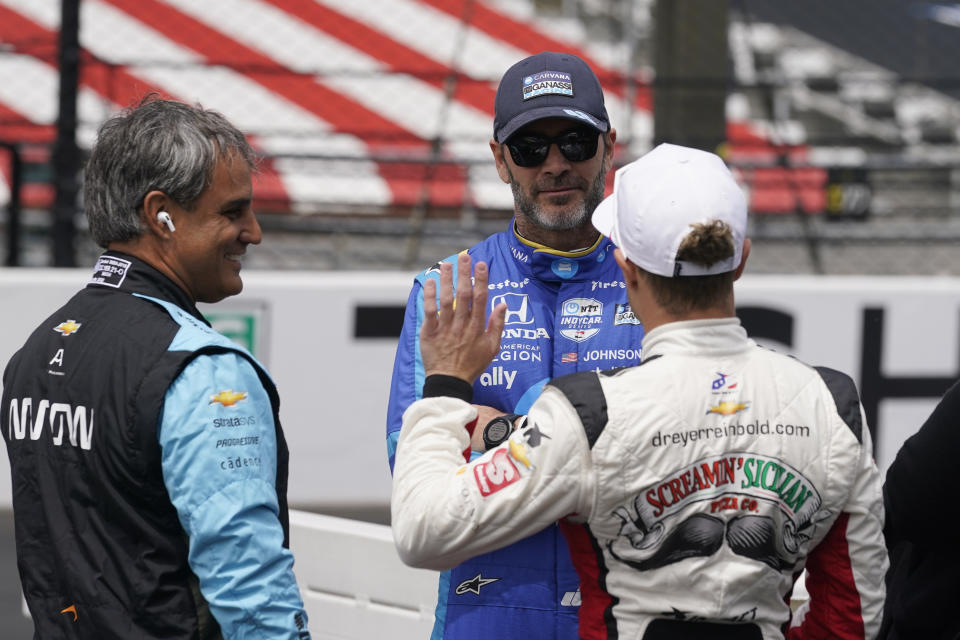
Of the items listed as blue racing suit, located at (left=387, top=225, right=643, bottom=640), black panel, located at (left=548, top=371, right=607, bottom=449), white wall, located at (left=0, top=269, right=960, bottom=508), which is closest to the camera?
black panel, located at (left=548, top=371, right=607, bottom=449)

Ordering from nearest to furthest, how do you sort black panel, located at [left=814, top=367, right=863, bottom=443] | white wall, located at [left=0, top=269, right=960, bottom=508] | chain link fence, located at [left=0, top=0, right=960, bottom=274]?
black panel, located at [left=814, top=367, right=863, bottom=443], white wall, located at [left=0, top=269, right=960, bottom=508], chain link fence, located at [left=0, top=0, right=960, bottom=274]

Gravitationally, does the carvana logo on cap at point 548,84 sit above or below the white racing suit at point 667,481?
above

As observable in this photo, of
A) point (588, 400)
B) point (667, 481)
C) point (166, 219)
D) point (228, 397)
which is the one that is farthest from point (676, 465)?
point (166, 219)

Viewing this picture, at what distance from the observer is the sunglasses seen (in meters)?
2.54

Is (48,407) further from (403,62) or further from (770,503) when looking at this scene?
(403,62)

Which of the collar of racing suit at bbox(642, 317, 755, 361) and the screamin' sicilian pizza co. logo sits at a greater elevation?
the collar of racing suit at bbox(642, 317, 755, 361)

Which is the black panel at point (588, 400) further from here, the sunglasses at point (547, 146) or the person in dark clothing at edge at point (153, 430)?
the sunglasses at point (547, 146)

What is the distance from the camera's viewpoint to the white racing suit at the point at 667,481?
1.75 meters

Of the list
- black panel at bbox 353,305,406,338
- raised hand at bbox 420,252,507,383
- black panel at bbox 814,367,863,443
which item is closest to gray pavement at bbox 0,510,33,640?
black panel at bbox 353,305,406,338

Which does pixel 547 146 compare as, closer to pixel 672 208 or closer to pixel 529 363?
pixel 529 363

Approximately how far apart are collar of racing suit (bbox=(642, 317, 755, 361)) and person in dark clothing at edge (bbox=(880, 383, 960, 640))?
40 cm

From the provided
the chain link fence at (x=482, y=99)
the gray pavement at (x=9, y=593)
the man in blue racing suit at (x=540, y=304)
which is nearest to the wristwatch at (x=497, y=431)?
the man in blue racing suit at (x=540, y=304)

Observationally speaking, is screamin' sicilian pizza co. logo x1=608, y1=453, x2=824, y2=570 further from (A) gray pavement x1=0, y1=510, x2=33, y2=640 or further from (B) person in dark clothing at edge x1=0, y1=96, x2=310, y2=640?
(A) gray pavement x1=0, y1=510, x2=33, y2=640

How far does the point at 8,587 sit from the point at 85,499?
359cm
